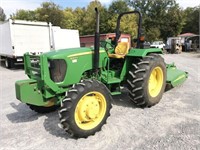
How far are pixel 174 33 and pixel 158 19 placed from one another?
379cm

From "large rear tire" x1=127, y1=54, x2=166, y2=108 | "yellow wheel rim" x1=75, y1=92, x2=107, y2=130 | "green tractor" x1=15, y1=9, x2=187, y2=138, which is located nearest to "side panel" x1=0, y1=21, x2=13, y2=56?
"green tractor" x1=15, y1=9, x2=187, y2=138

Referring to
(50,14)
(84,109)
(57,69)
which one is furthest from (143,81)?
(50,14)

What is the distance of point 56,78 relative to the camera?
4.32 m

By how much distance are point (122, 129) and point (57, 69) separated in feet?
5.23

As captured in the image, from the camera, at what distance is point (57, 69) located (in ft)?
14.0

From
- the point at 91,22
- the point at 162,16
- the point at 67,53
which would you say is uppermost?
the point at 162,16

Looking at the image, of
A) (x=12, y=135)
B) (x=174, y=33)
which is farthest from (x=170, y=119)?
(x=174, y=33)

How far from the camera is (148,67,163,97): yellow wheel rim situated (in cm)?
561

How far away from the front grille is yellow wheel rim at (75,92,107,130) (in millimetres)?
672

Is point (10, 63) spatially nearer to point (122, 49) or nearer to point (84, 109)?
point (122, 49)

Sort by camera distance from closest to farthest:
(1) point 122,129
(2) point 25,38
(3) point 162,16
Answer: (1) point 122,129 → (2) point 25,38 → (3) point 162,16

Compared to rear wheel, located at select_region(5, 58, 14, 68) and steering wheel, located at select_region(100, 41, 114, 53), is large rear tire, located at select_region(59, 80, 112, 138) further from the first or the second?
rear wheel, located at select_region(5, 58, 14, 68)

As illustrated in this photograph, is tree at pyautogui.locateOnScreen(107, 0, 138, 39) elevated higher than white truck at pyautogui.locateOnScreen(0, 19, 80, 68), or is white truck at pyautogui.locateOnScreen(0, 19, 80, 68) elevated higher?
tree at pyautogui.locateOnScreen(107, 0, 138, 39)

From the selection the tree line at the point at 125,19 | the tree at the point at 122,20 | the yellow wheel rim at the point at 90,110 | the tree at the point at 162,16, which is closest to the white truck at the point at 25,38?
the yellow wheel rim at the point at 90,110
